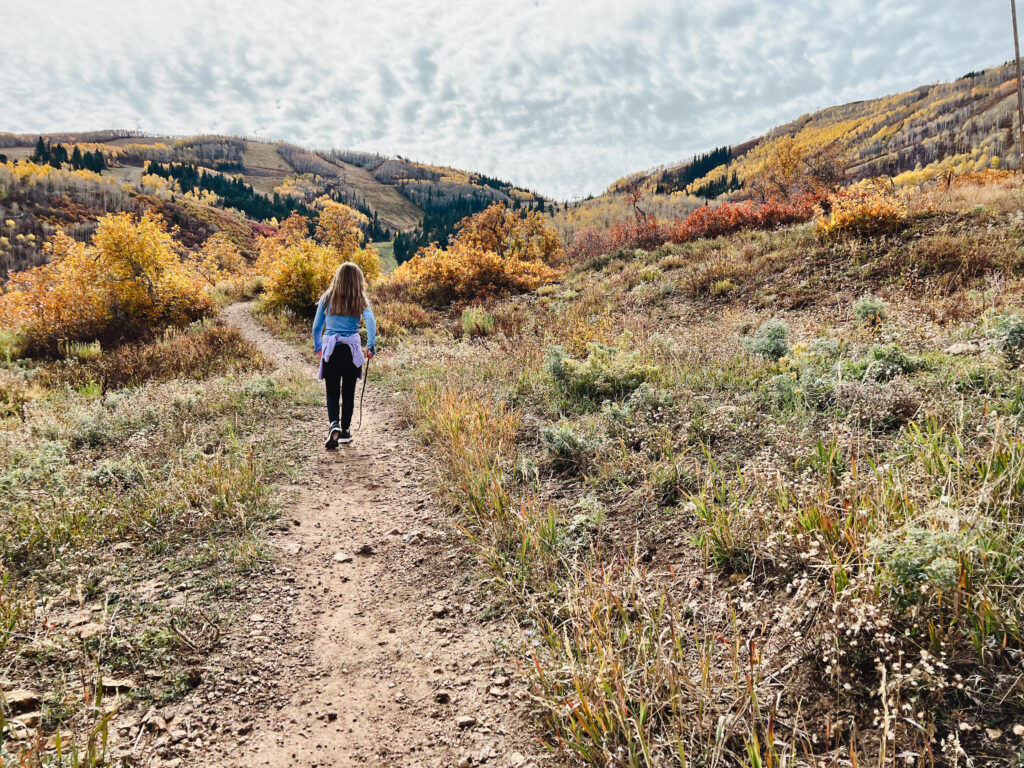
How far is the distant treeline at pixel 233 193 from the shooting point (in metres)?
124

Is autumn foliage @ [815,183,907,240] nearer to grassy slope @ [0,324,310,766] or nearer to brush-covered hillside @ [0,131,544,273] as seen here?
grassy slope @ [0,324,310,766]

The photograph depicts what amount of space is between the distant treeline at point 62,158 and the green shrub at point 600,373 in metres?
142

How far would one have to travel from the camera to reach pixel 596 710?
6.75 ft

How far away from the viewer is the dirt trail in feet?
7.84

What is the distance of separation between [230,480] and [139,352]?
33.6 feet

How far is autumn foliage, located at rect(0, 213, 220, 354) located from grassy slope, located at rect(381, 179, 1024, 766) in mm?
15432

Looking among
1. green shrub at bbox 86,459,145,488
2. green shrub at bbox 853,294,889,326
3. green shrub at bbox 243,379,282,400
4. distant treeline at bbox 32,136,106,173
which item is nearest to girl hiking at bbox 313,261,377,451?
green shrub at bbox 86,459,145,488

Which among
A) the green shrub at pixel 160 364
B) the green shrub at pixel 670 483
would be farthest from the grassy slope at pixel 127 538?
the green shrub at pixel 670 483

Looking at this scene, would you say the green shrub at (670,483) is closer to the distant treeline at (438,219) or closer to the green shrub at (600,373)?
the green shrub at (600,373)

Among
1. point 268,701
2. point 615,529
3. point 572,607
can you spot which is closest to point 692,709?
point 572,607

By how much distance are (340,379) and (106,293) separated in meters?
15.8

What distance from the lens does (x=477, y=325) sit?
542 inches

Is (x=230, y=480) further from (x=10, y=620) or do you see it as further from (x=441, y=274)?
(x=441, y=274)

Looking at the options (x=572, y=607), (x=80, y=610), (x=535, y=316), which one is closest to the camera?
(x=572, y=607)
